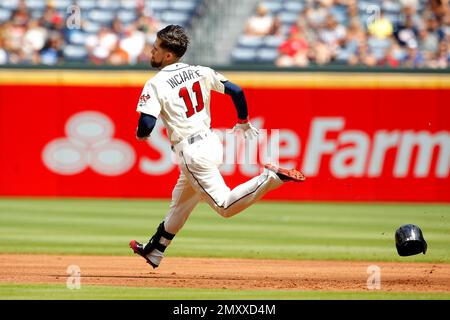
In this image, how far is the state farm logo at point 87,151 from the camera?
52.7 ft

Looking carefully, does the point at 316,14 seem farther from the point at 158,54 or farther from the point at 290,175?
the point at 290,175

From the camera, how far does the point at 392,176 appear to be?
16125 millimetres

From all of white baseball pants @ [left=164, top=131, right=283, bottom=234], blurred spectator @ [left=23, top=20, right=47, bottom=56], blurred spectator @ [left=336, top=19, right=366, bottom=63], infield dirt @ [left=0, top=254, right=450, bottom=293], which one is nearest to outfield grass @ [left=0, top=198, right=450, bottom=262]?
infield dirt @ [left=0, top=254, right=450, bottom=293]

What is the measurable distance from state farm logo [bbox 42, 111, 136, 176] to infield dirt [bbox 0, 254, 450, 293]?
5513 millimetres

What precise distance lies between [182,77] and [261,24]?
10184 millimetres

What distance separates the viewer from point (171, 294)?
8047 mm

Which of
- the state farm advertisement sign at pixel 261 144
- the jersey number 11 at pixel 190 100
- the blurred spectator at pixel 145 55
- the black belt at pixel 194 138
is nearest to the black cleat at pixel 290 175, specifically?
the black belt at pixel 194 138

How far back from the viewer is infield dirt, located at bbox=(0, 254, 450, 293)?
8727 mm

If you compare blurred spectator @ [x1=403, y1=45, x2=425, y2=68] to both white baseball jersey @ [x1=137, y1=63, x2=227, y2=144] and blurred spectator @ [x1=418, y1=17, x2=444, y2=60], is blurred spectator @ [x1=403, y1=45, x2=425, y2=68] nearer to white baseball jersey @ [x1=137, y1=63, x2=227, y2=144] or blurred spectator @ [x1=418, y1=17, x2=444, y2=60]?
blurred spectator @ [x1=418, y1=17, x2=444, y2=60]

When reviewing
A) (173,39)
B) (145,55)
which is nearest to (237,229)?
(173,39)

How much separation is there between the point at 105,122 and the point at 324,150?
3.57 m

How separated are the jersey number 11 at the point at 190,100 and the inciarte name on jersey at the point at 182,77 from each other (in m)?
0.06
